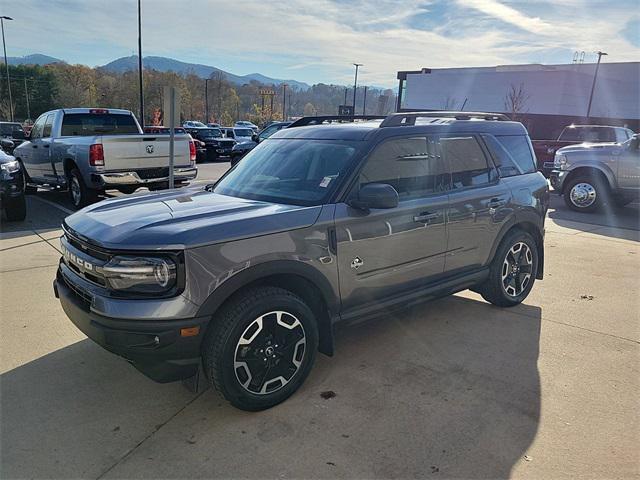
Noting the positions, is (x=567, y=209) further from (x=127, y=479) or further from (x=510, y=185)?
(x=127, y=479)

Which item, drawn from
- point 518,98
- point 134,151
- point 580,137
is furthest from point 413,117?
point 518,98

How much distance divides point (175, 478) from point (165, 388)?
0.91m

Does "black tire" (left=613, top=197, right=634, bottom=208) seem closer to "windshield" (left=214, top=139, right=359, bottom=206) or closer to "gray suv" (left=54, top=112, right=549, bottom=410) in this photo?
"gray suv" (left=54, top=112, right=549, bottom=410)

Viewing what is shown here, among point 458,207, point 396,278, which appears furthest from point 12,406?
point 458,207

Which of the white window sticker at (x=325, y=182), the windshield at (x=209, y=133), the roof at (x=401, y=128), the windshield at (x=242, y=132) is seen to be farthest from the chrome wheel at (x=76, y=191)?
the windshield at (x=242, y=132)

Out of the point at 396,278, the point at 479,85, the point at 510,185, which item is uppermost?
the point at 479,85

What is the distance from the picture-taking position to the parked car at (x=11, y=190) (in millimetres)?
7664

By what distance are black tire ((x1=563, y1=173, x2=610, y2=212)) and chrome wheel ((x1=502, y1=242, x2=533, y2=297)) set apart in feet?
23.8

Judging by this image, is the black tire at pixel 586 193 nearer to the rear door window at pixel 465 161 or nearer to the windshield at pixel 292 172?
the rear door window at pixel 465 161

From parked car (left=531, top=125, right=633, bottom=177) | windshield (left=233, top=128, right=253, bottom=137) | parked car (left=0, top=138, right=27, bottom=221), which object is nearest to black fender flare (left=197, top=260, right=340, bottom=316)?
parked car (left=0, top=138, right=27, bottom=221)

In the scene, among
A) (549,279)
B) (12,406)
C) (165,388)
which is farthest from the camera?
(549,279)

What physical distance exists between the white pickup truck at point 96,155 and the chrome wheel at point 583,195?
8.56m

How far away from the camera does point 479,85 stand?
55.8m

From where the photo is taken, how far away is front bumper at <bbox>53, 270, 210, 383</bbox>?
2611mm
